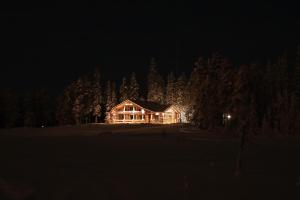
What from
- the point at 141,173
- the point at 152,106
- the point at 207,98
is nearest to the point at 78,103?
the point at 152,106

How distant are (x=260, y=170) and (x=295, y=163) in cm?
479

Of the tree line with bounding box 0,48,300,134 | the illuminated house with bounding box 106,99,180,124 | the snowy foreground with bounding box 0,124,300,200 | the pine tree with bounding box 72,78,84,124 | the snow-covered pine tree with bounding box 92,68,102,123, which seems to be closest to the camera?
the snowy foreground with bounding box 0,124,300,200

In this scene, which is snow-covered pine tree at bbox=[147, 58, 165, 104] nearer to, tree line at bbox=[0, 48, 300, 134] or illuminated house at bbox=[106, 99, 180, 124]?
tree line at bbox=[0, 48, 300, 134]

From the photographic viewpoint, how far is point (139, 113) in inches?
3438

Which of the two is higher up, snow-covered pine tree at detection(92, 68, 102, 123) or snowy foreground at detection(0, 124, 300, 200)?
snow-covered pine tree at detection(92, 68, 102, 123)

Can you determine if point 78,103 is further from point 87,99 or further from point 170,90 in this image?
point 170,90

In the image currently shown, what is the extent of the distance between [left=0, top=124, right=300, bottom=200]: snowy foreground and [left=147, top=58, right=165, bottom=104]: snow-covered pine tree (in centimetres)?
6643

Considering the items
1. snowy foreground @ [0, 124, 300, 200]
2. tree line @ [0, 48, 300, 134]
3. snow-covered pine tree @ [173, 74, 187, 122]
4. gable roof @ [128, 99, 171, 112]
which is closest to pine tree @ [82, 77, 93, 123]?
tree line @ [0, 48, 300, 134]

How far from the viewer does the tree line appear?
24341 mm

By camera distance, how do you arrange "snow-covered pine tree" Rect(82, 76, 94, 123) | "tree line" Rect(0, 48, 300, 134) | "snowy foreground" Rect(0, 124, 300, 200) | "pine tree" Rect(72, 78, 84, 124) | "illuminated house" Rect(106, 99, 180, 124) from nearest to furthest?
1. "snowy foreground" Rect(0, 124, 300, 200)
2. "tree line" Rect(0, 48, 300, 134)
3. "illuminated house" Rect(106, 99, 180, 124)
4. "pine tree" Rect(72, 78, 84, 124)
5. "snow-covered pine tree" Rect(82, 76, 94, 123)

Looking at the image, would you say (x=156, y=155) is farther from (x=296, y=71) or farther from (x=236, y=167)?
(x=296, y=71)

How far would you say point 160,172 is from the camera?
22938 mm

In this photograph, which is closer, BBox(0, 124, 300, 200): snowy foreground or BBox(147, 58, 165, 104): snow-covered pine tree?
BBox(0, 124, 300, 200): snowy foreground

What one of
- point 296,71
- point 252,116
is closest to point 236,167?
point 252,116
